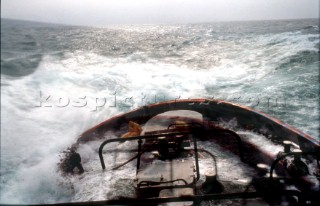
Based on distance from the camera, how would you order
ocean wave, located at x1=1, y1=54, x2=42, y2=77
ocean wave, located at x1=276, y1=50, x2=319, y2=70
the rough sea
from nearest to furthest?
the rough sea
ocean wave, located at x1=1, y1=54, x2=42, y2=77
ocean wave, located at x1=276, y1=50, x2=319, y2=70

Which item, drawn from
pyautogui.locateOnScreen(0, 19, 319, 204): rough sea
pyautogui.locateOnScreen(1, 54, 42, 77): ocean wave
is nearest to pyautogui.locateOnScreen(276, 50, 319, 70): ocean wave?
pyautogui.locateOnScreen(0, 19, 319, 204): rough sea

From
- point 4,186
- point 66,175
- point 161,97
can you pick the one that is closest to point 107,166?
point 66,175

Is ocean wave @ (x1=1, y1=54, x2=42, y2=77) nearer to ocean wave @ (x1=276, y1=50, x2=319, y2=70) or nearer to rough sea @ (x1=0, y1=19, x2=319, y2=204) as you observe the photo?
rough sea @ (x1=0, y1=19, x2=319, y2=204)

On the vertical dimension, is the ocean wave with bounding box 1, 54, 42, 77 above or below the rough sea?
above

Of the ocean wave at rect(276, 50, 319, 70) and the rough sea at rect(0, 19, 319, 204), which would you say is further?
the ocean wave at rect(276, 50, 319, 70)

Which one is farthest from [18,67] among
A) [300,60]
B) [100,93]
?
[300,60]

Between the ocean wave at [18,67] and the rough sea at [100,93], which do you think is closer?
the rough sea at [100,93]

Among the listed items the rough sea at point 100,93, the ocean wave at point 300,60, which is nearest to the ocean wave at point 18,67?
the rough sea at point 100,93

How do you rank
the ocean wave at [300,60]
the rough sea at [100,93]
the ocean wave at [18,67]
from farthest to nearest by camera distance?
the ocean wave at [300,60] → the ocean wave at [18,67] → the rough sea at [100,93]

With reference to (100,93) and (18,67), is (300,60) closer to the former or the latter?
(100,93)

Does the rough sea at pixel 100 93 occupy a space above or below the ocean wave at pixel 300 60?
below

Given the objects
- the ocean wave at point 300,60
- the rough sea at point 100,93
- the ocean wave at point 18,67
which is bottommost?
the rough sea at point 100,93

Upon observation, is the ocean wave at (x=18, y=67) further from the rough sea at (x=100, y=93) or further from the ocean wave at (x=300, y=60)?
the ocean wave at (x=300, y=60)

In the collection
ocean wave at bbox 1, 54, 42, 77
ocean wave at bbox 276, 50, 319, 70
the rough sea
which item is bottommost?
the rough sea
